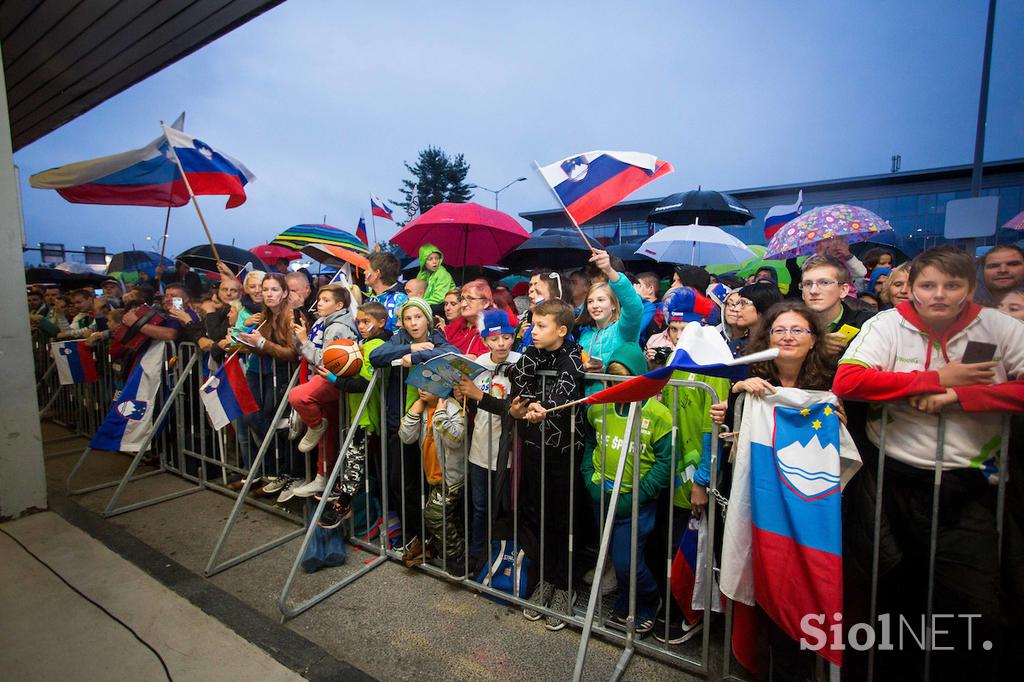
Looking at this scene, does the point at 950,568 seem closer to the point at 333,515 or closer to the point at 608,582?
the point at 608,582

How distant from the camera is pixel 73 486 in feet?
17.4

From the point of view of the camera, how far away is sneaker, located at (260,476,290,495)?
4.68 m

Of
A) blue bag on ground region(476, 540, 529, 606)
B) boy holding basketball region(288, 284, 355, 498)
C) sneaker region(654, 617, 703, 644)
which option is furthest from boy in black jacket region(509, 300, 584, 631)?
boy holding basketball region(288, 284, 355, 498)

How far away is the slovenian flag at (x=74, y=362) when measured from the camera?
617cm

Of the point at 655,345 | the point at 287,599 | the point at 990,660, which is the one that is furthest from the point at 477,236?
the point at 990,660

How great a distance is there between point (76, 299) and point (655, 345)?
31.9 feet

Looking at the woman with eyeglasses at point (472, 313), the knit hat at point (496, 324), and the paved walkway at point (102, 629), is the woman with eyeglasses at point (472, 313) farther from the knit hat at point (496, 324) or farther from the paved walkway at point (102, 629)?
the paved walkway at point (102, 629)

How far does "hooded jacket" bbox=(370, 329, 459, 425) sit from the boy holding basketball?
53 cm

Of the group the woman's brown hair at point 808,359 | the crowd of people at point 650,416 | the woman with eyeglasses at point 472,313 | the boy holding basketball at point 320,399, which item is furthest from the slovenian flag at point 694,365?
the boy holding basketball at point 320,399

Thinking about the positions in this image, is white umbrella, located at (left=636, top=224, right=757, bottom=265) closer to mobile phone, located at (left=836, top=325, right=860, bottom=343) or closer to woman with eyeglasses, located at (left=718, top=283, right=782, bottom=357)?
woman with eyeglasses, located at (left=718, top=283, right=782, bottom=357)

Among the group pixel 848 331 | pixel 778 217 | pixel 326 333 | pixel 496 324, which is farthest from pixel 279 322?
pixel 778 217

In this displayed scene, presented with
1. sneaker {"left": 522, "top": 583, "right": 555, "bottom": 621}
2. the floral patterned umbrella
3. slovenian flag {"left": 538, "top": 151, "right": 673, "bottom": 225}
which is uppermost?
slovenian flag {"left": 538, "top": 151, "right": 673, "bottom": 225}

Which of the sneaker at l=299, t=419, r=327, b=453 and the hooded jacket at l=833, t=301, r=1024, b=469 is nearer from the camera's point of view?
the hooded jacket at l=833, t=301, r=1024, b=469

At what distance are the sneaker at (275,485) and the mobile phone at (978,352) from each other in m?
5.07
